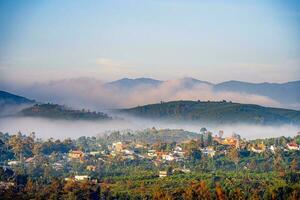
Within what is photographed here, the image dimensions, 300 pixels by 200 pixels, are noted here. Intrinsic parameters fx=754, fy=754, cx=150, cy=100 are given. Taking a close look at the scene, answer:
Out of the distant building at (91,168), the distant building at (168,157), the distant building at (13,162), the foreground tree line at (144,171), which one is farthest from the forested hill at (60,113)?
the distant building at (91,168)

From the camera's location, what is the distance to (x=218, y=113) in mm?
79062

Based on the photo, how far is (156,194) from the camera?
24.2m

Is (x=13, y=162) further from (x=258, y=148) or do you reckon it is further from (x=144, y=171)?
(x=258, y=148)

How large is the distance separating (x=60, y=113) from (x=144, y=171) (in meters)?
40.6

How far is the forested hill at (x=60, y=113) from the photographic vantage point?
7338 cm

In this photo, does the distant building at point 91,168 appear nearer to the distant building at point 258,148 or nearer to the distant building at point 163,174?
the distant building at point 163,174

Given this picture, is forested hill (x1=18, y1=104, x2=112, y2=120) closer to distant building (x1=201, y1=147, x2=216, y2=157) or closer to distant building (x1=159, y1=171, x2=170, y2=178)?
distant building (x1=201, y1=147, x2=216, y2=157)

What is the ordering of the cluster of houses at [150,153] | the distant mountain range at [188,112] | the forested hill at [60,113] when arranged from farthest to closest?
the distant mountain range at [188,112]
the forested hill at [60,113]
the cluster of houses at [150,153]

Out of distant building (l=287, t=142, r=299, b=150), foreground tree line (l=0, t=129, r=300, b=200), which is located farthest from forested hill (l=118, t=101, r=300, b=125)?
distant building (l=287, t=142, r=299, b=150)

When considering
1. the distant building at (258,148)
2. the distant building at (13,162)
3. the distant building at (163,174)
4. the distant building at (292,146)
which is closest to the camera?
the distant building at (163,174)

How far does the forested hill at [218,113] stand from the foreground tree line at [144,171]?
2365 centimetres

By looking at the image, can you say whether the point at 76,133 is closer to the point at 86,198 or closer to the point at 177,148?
the point at 177,148

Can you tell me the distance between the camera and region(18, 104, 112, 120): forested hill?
73.4m

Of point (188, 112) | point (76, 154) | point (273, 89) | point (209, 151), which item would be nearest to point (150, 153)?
point (209, 151)
